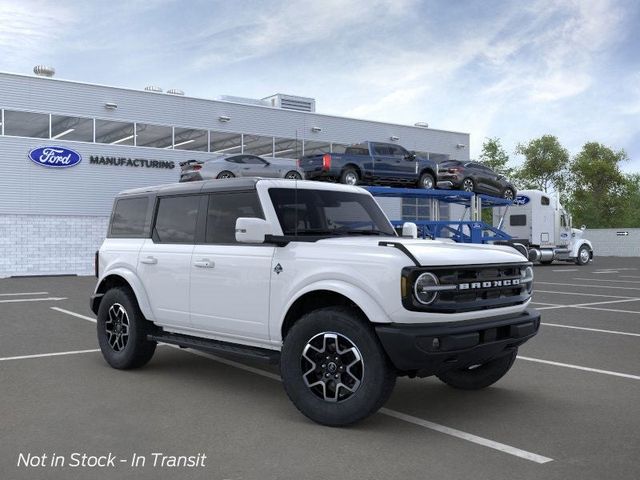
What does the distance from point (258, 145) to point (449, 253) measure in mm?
28309

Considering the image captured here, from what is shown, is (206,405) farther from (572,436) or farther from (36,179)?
(36,179)

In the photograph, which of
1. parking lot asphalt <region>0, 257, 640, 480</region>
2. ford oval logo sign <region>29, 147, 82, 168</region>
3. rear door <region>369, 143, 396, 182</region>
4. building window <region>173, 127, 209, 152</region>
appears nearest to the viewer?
parking lot asphalt <region>0, 257, 640, 480</region>

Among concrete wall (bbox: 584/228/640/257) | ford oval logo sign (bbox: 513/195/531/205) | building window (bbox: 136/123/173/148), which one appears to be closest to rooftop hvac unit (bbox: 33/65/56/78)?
building window (bbox: 136/123/173/148)

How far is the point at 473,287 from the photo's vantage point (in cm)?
512

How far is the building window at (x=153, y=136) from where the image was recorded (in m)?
29.4

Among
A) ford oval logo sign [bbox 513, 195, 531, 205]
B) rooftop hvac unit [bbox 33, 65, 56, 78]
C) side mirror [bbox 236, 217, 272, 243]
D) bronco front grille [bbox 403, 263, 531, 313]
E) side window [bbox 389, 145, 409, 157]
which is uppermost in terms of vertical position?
rooftop hvac unit [bbox 33, 65, 56, 78]

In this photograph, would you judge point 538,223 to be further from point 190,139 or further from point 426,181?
point 190,139

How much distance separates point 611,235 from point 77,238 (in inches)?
1547

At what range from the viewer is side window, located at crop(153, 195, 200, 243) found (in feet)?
21.5

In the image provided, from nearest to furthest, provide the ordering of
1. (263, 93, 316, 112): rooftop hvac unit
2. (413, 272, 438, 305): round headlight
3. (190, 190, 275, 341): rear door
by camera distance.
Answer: (413, 272, 438, 305): round headlight
(190, 190, 275, 341): rear door
(263, 93, 316, 112): rooftop hvac unit

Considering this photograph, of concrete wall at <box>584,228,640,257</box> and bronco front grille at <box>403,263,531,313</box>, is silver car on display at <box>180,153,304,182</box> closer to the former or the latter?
bronco front grille at <box>403,263,531,313</box>

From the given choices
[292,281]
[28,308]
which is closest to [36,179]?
[28,308]

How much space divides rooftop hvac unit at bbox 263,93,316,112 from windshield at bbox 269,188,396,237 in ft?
94.7

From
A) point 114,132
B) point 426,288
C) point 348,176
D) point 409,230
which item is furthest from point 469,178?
point 426,288
